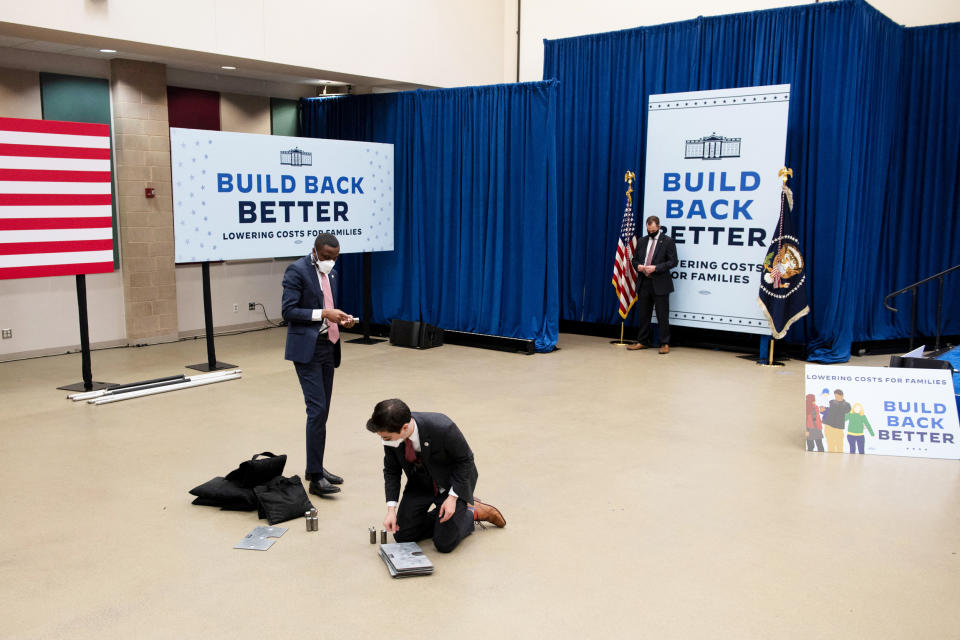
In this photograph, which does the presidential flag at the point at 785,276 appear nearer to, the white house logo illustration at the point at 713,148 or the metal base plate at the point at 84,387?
the white house logo illustration at the point at 713,148

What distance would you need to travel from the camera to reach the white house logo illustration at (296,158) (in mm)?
8520

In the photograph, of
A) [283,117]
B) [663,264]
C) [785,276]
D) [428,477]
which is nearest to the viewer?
[428,477]

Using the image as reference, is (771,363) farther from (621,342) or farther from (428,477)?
(428,477)

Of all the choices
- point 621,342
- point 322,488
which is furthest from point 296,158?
point 322,488

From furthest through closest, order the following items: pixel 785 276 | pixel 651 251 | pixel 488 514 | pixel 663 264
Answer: pixel 651 251
pixel 663 264
pixel 785 276
pixel 488 514

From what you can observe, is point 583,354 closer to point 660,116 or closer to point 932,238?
point 660,116

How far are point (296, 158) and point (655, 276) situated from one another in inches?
162

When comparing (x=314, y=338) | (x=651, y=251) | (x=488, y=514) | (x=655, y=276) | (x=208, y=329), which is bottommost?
(x=488, y=514)

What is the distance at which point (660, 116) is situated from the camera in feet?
31.2

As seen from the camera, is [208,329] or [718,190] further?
[718,190]

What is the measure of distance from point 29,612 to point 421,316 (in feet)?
22.8

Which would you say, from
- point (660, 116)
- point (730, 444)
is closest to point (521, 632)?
point (730, 444)

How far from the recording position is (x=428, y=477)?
4.26 m

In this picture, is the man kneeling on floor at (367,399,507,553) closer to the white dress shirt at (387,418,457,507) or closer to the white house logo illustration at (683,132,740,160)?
the white dress shirt at (387,418,457,507)
